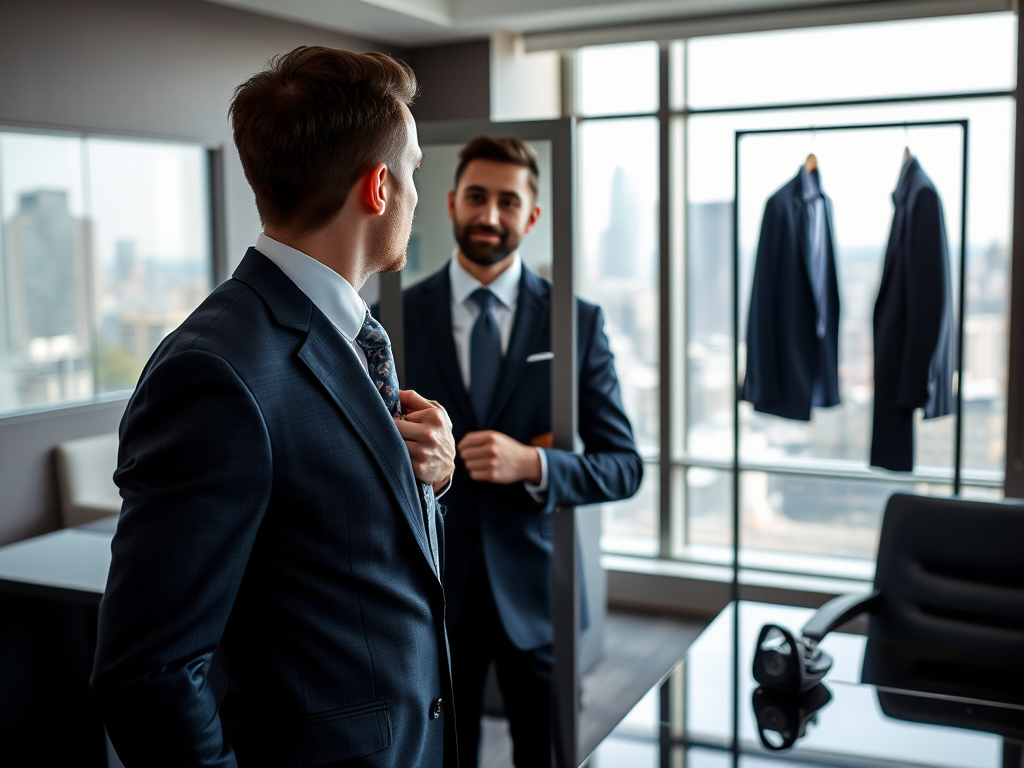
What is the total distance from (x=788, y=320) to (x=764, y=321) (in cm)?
9

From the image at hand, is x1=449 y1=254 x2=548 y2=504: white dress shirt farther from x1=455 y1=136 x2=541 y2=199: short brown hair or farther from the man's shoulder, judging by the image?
the man's shoulder

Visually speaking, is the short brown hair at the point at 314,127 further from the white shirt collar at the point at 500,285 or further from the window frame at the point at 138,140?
the window frame at the point at 138,140

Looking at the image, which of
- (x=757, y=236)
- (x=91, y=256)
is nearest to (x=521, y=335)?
(x=91, y=256)

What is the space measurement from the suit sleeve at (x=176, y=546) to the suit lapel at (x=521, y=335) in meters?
1.22

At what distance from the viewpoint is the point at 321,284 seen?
1124 millimetres

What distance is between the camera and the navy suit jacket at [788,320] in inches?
138

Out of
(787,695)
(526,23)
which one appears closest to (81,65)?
(526,23)

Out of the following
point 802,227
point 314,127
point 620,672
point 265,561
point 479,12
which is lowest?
point 620,672

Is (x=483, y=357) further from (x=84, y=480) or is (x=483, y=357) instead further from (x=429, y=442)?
(x=84, y=480)

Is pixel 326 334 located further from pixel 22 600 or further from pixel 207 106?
pixel 207 106

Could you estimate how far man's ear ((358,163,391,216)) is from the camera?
3.66 feet

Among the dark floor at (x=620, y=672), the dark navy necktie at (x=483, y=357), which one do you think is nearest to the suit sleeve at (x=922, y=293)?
the dark floor at (x=620, y=672)

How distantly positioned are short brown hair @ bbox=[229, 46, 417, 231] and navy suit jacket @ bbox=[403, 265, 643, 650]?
107 centimetres

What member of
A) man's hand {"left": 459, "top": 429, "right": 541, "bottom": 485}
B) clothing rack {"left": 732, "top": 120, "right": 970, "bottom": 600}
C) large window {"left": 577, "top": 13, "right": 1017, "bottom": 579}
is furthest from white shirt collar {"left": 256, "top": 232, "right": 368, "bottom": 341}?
large window {"left": 577, "top": 13, "right": 1017, "bottom": 579}
